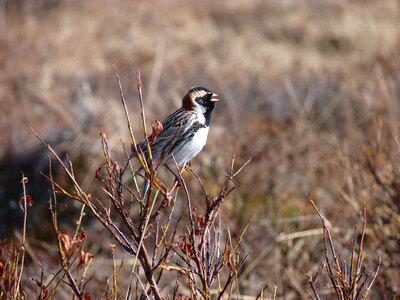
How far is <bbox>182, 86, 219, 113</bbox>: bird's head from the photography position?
3225mm

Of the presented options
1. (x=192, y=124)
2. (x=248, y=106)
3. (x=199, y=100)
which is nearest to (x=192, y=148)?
(x=192, y=124)

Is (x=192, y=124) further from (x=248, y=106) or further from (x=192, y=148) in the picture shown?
(x=248, y=106)

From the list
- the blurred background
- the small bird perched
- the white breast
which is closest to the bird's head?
the small bird perched

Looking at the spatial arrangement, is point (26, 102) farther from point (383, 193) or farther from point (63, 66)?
point (383, 193)

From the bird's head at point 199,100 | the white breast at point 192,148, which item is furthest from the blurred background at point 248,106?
the bird's head at point 199,100

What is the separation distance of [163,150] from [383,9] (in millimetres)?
20844

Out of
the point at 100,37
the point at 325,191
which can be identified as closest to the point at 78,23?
the point at 100,37

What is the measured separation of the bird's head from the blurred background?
1284mm

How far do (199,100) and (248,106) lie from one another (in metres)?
7.70

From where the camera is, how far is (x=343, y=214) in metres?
5.86

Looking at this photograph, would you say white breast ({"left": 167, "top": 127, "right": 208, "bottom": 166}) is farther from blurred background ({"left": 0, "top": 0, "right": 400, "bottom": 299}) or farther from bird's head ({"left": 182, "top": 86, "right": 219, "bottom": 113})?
blurred background ({"left": 0, "top": 0, "right": 400, "bottom": 299})

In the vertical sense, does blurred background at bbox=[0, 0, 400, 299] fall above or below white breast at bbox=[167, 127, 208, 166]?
below

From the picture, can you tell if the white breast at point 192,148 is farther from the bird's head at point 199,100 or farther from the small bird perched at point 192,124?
the bird's head at point 199,100

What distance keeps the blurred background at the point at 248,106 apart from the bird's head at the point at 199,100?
4.21 ft
